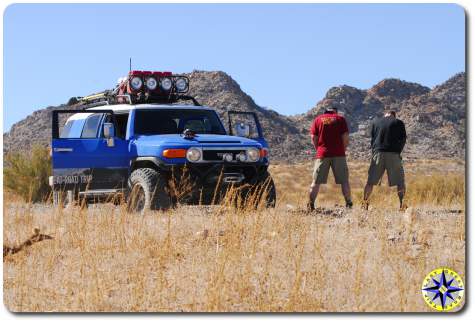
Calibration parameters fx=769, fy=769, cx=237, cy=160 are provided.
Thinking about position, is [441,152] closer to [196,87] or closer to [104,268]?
[196,87]

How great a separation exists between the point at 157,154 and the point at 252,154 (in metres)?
1.38

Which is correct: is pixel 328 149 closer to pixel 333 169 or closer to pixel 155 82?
pixel 333 169

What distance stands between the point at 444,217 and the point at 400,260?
3318 mm

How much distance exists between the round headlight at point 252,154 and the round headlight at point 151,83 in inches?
80.1

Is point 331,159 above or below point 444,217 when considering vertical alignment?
above

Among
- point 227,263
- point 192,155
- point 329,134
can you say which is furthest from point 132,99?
point 227,263

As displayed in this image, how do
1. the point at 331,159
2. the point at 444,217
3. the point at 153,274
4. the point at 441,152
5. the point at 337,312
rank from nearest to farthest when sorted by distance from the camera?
1. the point at 337,312
2. the point at 153,274
3. the point at 444,217
4. the point at 331,159
5. the point at 441,152

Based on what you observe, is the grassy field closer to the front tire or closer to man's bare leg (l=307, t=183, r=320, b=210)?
the front tire

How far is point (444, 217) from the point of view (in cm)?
1072

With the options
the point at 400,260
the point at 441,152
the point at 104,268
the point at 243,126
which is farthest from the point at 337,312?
the point at 441,152

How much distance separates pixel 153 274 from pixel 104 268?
0.54m

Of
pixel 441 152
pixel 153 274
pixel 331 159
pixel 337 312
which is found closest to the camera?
pixel 337 312

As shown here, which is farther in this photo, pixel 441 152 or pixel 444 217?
pixel 441 152

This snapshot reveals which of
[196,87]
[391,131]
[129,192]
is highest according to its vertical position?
[196,87]
